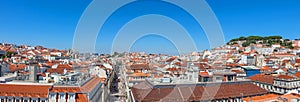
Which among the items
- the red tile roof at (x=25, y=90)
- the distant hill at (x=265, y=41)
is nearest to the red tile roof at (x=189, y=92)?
the red tile roof at (x=25, y=90)

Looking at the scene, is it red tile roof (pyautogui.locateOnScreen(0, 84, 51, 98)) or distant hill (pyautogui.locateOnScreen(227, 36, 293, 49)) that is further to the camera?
distant hill (pyautogui.locateOnScreen(227, 36, 293, 49))

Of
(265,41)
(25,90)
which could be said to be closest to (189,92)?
(25,90)

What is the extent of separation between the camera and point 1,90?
14000 millimetres

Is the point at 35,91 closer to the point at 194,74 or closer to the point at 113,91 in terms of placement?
the point at 194,74

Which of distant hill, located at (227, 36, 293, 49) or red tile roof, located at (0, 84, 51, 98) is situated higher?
distant hill, located at (227, 36, 293, 49)

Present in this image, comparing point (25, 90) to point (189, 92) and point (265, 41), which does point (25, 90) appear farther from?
point (265, 41)

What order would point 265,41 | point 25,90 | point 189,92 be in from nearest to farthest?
point 25,90 → point 189,92 → point 265,41

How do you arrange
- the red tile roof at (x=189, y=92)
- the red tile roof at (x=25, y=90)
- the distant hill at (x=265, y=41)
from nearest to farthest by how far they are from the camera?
the red tile roof at (x=25, y=90) < the red tile roof at (x=189, y=92) < the distant hill at (x=265, y=41)

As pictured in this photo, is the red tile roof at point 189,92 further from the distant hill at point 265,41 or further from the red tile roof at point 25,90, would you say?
the distant hill at point 265,41

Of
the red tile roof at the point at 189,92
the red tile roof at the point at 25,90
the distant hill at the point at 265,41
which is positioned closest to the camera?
the red tile roof at the point at 25,90

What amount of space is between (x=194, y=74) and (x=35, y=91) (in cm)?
1195

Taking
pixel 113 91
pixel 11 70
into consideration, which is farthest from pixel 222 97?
pixel 11 70

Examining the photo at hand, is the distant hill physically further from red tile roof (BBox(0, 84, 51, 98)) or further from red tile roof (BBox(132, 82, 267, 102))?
red tile roof (BBox(0, 84, 51, 98))

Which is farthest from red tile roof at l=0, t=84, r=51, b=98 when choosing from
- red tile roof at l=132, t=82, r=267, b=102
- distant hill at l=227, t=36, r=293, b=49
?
distant hill at l=227, t=36, r=293, b=49
